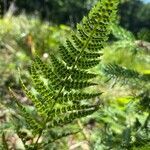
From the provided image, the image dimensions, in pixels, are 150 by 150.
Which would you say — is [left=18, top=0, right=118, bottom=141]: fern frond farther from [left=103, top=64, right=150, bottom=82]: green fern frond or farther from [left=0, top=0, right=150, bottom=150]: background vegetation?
[left=103, top=64, right=150, bottom=82]: green fern frond

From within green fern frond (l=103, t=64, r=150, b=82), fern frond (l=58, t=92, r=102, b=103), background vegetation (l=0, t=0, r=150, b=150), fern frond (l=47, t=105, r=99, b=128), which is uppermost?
fern frond (l=58, t=92, r=102, b=103)

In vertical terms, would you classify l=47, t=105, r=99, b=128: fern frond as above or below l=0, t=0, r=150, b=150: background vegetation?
above

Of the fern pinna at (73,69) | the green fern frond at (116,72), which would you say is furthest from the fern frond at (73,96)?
the green fern frond at (116,72)

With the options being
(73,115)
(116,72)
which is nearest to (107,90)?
(116,72)

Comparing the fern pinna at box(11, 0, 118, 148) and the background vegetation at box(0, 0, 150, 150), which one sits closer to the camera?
the fern pinna at box(11, 0, 118, 148)

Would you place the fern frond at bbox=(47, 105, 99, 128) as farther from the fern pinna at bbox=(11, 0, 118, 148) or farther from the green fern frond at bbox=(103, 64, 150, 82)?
the green fern frond at bbox=(103, 64, 150, 82)

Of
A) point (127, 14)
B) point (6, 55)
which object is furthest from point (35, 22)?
point (127, 14)

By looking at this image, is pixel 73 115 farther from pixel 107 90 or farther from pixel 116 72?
pixel 107 90

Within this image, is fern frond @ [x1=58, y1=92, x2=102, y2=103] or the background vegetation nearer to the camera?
fern frond @ [x1=58, y1=92, x2=102, y2=103]

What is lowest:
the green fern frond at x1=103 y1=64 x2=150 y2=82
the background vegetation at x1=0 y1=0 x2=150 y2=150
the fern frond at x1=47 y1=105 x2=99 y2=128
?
the background vegetation at x1=0 y1=0 x2=150 y2=150

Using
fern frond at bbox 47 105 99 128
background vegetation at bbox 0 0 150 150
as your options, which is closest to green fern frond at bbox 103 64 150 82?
background vegetation at bbox 0 0 150 150
